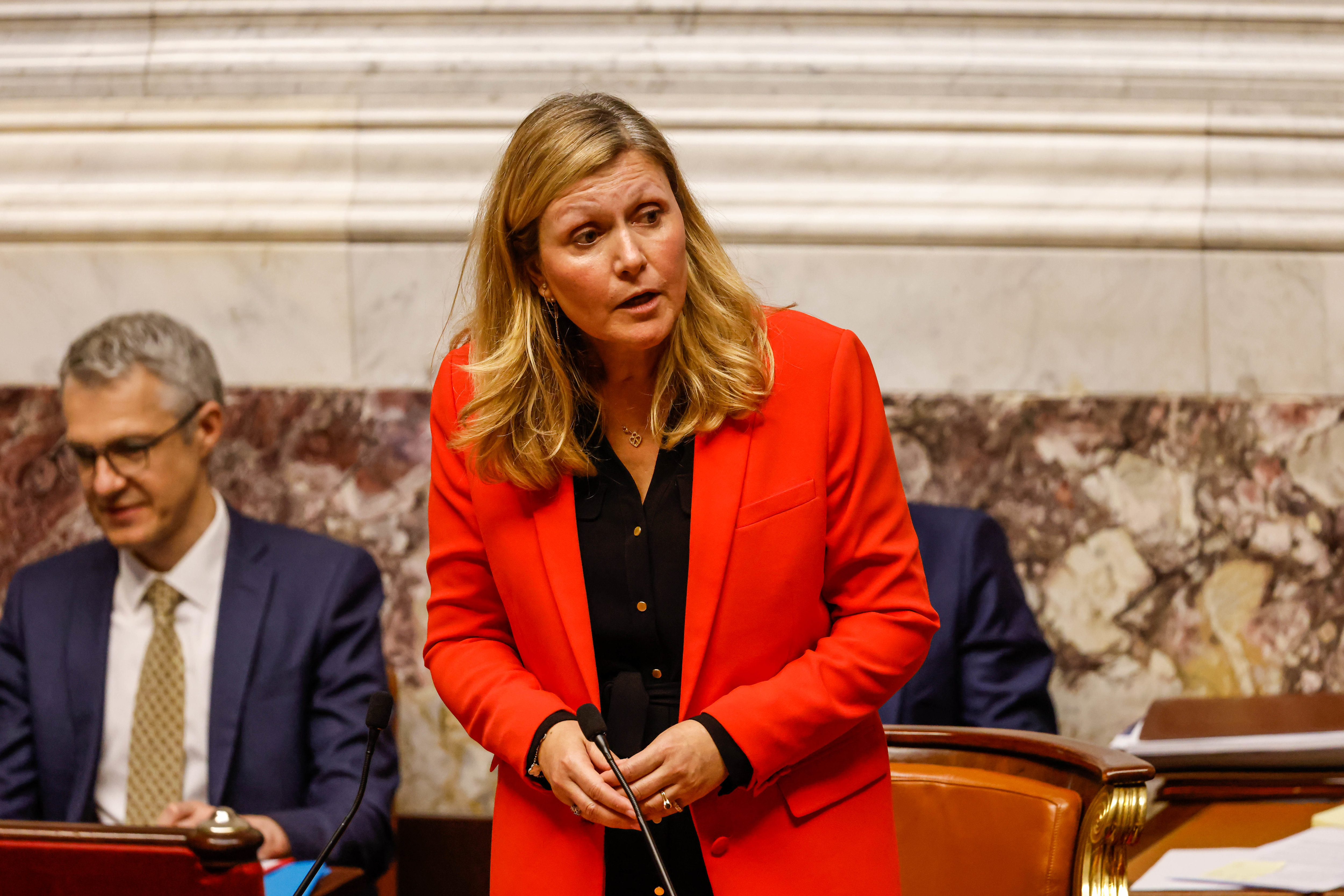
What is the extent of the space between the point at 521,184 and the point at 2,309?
226 cm

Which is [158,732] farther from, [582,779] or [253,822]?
[582,779]

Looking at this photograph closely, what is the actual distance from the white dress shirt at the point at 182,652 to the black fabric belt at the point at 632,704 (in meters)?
1.45

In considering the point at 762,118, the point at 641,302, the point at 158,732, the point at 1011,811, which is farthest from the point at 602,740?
the point at 762,118

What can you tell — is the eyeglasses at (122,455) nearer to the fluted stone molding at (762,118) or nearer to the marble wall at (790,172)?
the marble wall at (790,172)

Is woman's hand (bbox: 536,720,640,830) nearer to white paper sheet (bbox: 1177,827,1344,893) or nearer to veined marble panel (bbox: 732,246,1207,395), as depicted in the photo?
white paper sheet (bbox: 1177,827,1344,893)

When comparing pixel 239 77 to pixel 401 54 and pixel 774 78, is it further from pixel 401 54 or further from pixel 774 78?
pixel 774 78

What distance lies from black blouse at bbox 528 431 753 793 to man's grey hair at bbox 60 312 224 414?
5.16 feet

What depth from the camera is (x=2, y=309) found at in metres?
3.35

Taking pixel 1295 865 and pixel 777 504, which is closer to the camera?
pixel 777 504

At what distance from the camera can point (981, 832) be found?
2.06 m

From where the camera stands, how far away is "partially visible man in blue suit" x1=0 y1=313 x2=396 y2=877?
2.74m

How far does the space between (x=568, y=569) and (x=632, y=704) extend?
19 centimetres

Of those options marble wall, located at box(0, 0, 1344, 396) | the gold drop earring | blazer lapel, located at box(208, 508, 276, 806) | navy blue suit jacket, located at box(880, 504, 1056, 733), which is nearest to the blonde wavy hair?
the gold drop earring

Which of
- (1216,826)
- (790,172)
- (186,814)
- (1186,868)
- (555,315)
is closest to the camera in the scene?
(555,315)
